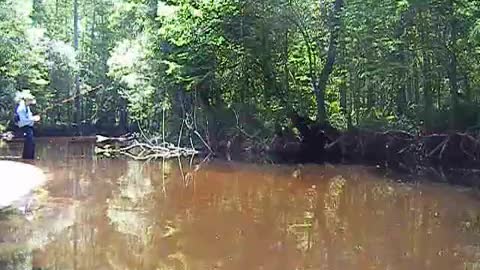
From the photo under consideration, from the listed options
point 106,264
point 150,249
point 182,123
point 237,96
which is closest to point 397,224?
point 150,249

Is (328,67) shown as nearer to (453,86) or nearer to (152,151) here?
(453,86)

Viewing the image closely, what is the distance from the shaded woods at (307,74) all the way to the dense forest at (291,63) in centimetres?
3

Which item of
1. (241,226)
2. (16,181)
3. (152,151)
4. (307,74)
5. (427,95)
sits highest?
(307,74)

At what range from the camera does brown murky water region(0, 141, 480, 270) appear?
20.3 feet

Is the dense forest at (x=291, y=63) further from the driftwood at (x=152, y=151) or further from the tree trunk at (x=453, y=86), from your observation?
the driftwood at (x=152, y=151)

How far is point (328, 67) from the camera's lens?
19000 millimetres

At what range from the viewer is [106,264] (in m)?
6.02

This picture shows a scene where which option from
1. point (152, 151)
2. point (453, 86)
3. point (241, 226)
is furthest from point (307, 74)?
point (241, 226)

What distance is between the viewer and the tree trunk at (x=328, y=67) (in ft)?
59.7

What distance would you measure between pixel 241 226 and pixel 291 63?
41.0ft

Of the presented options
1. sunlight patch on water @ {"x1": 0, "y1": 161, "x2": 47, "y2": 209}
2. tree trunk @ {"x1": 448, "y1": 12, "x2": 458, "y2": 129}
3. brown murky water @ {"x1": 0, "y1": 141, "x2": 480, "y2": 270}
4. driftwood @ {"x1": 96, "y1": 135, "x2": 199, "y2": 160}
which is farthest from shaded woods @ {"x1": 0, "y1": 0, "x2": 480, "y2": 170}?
sunlight patch on water @ {"x1": 0, "y1": 161, "x2": 47, "y2": 209}

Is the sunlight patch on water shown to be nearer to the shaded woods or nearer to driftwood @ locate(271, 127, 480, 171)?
the shaded woods

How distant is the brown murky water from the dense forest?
4.56 m

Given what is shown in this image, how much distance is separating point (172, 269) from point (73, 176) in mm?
7927
